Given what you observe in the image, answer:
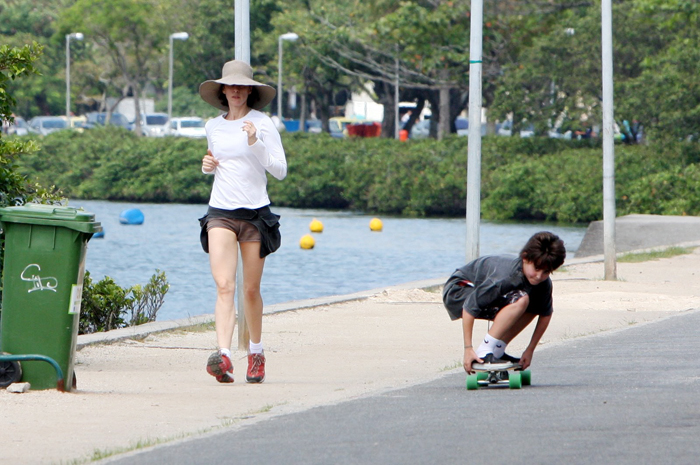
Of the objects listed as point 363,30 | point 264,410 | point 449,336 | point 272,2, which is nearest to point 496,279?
A: point 264,410

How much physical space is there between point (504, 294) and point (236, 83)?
2.00 metres

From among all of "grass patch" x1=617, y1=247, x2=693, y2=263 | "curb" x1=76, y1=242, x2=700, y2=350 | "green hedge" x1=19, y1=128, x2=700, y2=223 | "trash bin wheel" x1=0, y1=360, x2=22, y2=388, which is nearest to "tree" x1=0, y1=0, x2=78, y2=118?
"green hedge" x1=19, y1=128, x2=700, y2=223

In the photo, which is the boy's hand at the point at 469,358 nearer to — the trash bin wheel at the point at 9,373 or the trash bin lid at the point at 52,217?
the trash bin lid at the point at 52,217

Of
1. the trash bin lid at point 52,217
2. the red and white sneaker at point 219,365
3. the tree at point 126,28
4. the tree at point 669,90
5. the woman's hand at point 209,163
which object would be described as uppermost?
the tree at point 126,28

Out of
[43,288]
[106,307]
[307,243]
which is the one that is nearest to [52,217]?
[43,288]

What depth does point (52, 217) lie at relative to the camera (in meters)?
6.99

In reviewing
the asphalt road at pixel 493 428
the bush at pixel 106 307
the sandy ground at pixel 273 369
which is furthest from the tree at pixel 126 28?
the asphalt road at pixel 493 428

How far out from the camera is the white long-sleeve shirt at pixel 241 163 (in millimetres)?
7535

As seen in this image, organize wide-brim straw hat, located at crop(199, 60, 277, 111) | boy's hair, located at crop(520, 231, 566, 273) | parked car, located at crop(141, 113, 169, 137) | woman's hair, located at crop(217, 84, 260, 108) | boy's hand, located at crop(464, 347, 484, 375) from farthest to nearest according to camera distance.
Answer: parked car, located at crop(141, 113, 169, 137), woman's hair, located at crop(217, 84, 260, 108), wide-brim straw hat, located at crop(199, 60, 277, 111), boy's hand, located at crop(464, 347, 484, 375), boy's hair, located at crop(520, 231, 566, 273)

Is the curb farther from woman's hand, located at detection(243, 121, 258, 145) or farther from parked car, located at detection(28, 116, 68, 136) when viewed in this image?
parked car, located at detection(28, 116, 68, 136)

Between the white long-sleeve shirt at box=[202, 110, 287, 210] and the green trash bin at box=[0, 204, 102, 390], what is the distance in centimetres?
86

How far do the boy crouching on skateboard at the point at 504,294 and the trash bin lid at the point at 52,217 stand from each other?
2.03 meters

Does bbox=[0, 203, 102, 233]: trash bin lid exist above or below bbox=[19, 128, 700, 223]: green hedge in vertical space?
below

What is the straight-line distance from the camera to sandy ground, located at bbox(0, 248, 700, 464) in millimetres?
6133
